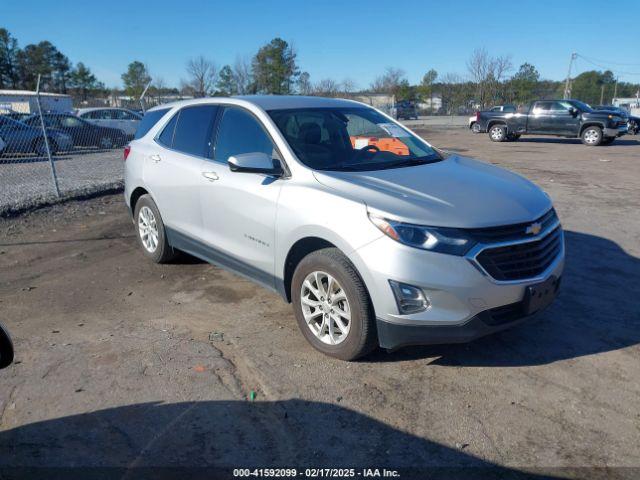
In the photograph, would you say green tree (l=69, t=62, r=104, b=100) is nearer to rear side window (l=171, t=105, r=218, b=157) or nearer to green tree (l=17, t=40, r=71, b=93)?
green tree (l=17, t=40, r=71, b=93)

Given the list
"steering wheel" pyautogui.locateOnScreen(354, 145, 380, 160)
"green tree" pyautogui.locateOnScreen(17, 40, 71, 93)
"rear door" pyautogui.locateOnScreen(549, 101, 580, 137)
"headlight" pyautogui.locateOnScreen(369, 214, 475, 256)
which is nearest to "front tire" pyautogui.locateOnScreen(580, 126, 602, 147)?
"rear door" pyautogui.locateOnScreen(549, 101, 580, 137)

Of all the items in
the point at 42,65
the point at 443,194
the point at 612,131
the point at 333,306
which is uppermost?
the point at 42,65

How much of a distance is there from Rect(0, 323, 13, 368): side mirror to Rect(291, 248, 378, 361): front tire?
1.85 metres

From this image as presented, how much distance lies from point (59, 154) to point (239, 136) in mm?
14126

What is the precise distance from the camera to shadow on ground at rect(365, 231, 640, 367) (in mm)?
3686

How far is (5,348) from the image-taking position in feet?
7.39

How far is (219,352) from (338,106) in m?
2.45

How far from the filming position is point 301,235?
362 cm

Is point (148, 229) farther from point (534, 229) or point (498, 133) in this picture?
point (498, 133)

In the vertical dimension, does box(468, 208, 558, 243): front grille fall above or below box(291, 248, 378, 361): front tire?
above

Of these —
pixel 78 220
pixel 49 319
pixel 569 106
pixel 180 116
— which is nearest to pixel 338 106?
pixel 180 116

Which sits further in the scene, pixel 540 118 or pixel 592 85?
pixel 592 85

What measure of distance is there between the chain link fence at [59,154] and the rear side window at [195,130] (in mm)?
4500

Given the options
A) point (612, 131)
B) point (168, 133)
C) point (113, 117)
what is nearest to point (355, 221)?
point (168, 133)
